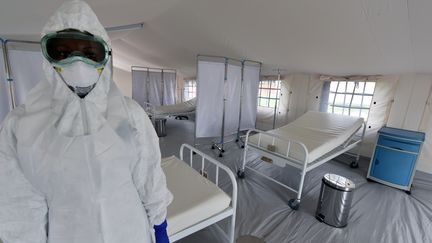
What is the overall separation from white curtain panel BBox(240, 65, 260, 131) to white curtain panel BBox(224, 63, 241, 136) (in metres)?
0.21

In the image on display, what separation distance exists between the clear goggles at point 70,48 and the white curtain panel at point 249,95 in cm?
368

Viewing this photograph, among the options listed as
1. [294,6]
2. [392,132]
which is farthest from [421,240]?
[294,6]

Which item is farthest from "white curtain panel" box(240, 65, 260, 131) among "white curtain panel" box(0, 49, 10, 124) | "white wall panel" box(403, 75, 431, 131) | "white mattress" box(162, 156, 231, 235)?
"white curtain panel" box(0, 49, 10, 124)

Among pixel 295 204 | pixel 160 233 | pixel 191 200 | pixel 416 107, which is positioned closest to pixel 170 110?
pixel 295 204

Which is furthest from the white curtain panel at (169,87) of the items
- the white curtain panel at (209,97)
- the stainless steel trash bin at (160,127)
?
the white curtain panel at (209,97)

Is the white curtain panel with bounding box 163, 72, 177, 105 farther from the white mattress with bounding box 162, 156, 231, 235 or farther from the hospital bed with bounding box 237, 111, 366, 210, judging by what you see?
the white mattress with bounding box 162, 156, 231, 235

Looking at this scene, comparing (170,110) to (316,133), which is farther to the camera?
(170,110)

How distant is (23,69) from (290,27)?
140 inches

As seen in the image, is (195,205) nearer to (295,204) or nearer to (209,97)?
(295,204)

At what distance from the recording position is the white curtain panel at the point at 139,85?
6.31 metres

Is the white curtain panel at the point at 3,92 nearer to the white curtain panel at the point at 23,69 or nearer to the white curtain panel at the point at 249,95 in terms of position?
the white curtain panel at the point at 23,69

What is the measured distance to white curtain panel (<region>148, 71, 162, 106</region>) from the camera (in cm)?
655

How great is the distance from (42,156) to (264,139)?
97.6 inches

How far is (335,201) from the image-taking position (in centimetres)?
196
